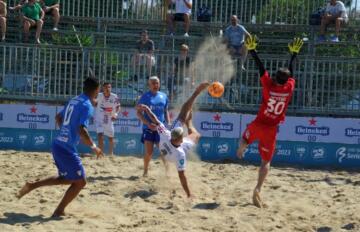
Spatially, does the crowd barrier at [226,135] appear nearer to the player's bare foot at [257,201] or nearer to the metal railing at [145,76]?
the metal railing at [145,76]

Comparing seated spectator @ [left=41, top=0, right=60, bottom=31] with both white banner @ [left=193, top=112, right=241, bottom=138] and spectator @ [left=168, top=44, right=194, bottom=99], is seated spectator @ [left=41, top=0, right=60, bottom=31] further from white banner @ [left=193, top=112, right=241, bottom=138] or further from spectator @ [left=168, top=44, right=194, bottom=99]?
white banner @ [left=193, top=112, right=241, bottom=138]

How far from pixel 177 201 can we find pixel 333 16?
9.64 m

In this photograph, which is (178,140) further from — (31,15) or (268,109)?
(31,15)

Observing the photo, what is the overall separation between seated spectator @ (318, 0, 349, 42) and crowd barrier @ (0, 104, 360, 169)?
3.34 meters

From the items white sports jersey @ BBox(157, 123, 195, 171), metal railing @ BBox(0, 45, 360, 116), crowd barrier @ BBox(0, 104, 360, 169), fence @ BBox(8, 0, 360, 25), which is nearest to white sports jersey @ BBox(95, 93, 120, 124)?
crowd barrier @ BBox(0, 104, 360, 169)

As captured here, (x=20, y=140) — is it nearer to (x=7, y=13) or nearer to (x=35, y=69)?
(x=35, y=69)

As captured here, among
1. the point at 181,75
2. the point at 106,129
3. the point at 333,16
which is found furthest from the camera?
the point at 333,16

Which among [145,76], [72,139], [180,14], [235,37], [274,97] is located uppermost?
[180,14]

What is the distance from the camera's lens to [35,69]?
17125mm

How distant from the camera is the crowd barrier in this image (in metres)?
15.6

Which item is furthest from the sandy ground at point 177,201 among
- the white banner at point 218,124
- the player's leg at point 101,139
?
the white banner at point 218,124

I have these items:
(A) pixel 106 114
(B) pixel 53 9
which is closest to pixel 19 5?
(B) pixel 53 9

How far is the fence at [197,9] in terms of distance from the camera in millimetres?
20000

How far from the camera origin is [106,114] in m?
15.3
